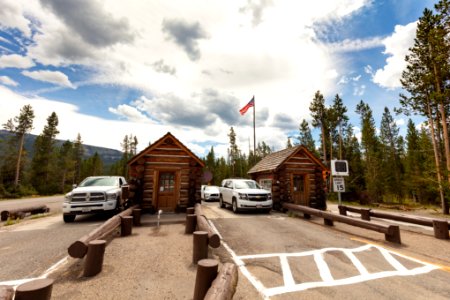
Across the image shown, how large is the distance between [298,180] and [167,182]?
9.85 metres

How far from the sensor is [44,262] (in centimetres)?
530

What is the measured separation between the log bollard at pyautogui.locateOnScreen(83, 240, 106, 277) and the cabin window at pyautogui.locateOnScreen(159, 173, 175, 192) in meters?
8.68

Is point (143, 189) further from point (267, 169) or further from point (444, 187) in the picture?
point (444, 187)

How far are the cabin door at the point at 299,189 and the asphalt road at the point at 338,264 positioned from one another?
6.77 meters

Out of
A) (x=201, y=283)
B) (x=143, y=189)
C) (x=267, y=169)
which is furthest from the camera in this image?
(x=267, y=169)

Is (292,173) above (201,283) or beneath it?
above

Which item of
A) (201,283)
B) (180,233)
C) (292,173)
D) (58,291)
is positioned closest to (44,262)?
(58,291)

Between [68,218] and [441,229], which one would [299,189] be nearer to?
[441,229]

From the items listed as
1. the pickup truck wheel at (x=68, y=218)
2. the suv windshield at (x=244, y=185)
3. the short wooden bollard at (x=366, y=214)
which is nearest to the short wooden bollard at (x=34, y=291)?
the pickup truck wheel at (x=68, y=218)

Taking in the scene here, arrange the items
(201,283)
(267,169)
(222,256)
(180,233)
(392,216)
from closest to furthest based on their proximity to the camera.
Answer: (201,283)
(222,256)
(180,233)
(392,216)
(267,169)

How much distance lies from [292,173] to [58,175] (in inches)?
1930

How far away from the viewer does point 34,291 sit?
265 cm

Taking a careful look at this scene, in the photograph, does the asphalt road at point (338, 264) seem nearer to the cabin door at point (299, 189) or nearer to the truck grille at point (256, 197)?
the truck grille at point (256, 197)

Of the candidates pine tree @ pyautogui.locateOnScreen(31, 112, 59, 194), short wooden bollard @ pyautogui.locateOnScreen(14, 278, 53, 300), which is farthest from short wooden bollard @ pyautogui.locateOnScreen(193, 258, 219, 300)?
pine tree @ pyautogui.locateOnScreen(31, 112, 59, 194)
